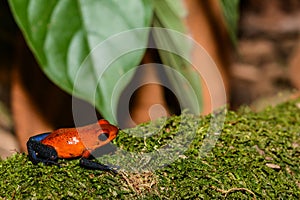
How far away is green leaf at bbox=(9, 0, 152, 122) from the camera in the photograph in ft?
6.76

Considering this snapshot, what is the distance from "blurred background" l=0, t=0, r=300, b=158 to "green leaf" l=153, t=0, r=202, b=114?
0.34 m

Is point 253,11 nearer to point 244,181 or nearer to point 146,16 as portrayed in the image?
point 146,16

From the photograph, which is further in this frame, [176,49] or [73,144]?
[176,49]

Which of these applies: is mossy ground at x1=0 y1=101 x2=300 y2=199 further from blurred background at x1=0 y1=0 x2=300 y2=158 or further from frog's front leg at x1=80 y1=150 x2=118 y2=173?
blurred background at x1=0 y1=0 x2=300 y2=158

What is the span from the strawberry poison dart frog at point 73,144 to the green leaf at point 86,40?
268 millimetres

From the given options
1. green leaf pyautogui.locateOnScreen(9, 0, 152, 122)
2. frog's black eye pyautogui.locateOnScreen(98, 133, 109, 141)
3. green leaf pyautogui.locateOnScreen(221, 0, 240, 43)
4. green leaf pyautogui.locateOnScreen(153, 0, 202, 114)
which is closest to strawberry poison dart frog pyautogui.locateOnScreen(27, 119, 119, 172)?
frog's black eye pyautogui.locateOnScreen(98, 133, 109, 141)

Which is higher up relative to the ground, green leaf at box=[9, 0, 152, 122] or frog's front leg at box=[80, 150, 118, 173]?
green leaf at box=[9, 0, 152, 122]

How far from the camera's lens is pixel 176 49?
240cm

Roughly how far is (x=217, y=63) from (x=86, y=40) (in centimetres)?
114

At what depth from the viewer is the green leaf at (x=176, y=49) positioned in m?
2.35

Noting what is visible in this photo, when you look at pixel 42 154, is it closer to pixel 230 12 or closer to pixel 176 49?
pixel 176 49

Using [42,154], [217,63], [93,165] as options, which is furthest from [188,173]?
[217,63]

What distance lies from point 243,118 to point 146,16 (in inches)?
20.8

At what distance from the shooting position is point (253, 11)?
4.80 m
